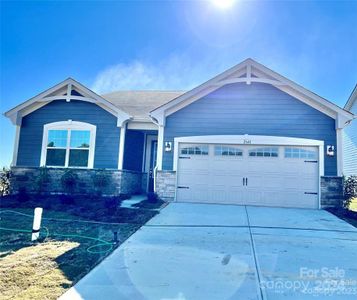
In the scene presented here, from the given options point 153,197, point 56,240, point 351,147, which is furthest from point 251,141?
point 351,147

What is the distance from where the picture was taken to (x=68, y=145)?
11.5 m

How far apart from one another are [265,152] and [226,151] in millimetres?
1452

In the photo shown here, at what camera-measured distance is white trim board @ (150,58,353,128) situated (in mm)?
10445

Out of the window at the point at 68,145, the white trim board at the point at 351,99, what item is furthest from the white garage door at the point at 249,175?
the white trim board at the point at 351,99

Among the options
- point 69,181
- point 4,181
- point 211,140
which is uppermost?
point 211,140

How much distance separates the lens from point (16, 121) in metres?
11.9

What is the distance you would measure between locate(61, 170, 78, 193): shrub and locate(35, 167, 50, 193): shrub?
736 mm

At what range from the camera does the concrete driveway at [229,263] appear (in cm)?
340

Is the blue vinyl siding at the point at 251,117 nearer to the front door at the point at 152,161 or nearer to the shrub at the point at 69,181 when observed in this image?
the front door at the point at 152,161

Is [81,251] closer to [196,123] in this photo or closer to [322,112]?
[196,123]

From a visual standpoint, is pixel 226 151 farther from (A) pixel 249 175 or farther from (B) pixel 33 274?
(B) pixel 33 274

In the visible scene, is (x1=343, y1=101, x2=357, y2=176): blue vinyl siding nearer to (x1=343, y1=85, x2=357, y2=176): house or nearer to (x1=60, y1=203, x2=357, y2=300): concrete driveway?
(x1=343, y1=85, x2=357, y2=176): house

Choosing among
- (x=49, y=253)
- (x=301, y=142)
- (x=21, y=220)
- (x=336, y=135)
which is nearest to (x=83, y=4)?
(x=21, y=220)

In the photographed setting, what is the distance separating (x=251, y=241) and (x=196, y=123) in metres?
6.30
